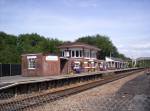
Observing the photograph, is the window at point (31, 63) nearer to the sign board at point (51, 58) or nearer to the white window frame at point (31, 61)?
the white window frame at point (31, 61)

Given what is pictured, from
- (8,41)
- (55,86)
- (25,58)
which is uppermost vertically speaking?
(8,41)

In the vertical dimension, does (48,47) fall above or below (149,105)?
above

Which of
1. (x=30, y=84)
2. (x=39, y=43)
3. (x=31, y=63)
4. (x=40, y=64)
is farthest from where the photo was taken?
(x=39, y=43)

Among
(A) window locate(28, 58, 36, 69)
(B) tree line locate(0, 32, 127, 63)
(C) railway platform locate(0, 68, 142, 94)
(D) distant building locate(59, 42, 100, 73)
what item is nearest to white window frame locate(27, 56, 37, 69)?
(A) window locate(28, 58, 36, 69)

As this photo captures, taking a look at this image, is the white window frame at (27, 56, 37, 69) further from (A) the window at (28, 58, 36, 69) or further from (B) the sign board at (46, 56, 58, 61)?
(B) the sign board at (46, 56, 58, 61)

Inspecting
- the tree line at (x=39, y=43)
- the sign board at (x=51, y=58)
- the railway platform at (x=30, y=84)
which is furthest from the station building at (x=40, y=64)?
the tree line at (x=39, y=43)

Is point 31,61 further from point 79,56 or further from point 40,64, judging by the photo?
point 79,56

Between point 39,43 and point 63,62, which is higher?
point 39,43

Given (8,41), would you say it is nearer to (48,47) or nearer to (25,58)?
(48,47)

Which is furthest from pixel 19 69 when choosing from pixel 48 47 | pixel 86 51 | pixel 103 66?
pixel 48 47

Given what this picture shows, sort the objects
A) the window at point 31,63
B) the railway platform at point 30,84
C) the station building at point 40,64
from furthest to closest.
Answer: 1. the window at point 31,63
2. the station building at point 40,64
3. the railway platform at point 30,84

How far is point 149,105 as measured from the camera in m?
14.2

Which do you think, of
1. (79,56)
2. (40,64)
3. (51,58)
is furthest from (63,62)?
(40,64)

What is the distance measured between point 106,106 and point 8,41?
80455 mm
